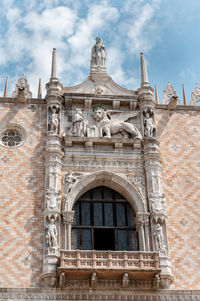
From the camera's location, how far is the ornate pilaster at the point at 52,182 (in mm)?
19109

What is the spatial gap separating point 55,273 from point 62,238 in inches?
60.6

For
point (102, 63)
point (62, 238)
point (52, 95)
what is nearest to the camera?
point (62, 238)

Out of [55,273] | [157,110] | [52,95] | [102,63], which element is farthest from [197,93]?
[55,273]

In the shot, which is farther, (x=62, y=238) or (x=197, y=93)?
(x=197, y=93)

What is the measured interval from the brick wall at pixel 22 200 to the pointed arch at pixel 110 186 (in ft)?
4.66

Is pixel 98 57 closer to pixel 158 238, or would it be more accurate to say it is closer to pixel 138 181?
pixel 138 181

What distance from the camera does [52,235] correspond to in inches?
769

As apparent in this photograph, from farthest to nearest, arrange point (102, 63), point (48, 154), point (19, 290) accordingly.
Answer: point (102, 63) < point (48, 154) < point (19, 290)

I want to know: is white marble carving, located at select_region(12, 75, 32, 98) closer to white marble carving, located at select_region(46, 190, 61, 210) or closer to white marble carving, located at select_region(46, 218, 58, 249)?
white marble carving, located at select_region(46, 190, 61, 210)

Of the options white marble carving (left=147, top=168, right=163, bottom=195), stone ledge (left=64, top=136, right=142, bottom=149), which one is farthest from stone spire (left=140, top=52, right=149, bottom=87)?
A: white marble carving (left=147, top=168, right=163, bottom=195)

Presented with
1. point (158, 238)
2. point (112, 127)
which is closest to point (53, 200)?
Result: point (158, 238)

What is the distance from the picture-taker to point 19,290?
61.3 feet

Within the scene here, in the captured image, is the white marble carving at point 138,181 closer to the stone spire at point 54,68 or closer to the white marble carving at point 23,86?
the stone spire at point 54,68

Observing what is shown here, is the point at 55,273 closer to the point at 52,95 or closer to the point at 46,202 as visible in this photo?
the point at 46,202
